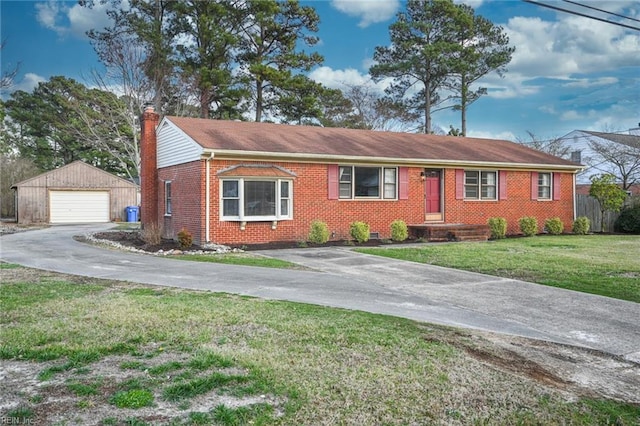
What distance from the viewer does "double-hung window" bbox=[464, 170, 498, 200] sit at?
63.9 ft

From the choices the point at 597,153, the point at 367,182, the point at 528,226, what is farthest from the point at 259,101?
the point at 597,153

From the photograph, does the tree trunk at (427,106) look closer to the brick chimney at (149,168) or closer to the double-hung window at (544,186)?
the double-hung window at (544,186)

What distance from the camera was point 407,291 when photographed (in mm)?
8484

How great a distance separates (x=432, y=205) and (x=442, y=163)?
5.26ft

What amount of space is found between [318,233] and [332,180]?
2.06 m

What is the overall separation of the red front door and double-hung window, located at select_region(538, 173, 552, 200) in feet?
16.9

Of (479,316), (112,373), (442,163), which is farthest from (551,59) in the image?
Answer: (112,373)

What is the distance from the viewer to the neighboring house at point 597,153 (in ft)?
99.7

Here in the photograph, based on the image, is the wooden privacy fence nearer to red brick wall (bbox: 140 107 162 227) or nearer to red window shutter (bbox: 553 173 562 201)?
red window shutter (bbox: 553 173 562 201)

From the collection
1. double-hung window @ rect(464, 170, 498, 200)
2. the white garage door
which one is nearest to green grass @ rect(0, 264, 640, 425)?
double-hung window @ rect(464, 170, 498, 200)

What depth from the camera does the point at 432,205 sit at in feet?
61.6

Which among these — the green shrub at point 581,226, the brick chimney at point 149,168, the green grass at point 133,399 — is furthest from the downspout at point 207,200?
the green shrub at point 581,226

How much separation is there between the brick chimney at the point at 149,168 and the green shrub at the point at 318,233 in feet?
20.7

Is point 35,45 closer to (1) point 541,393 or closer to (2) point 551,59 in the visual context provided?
(2) point 551,59
